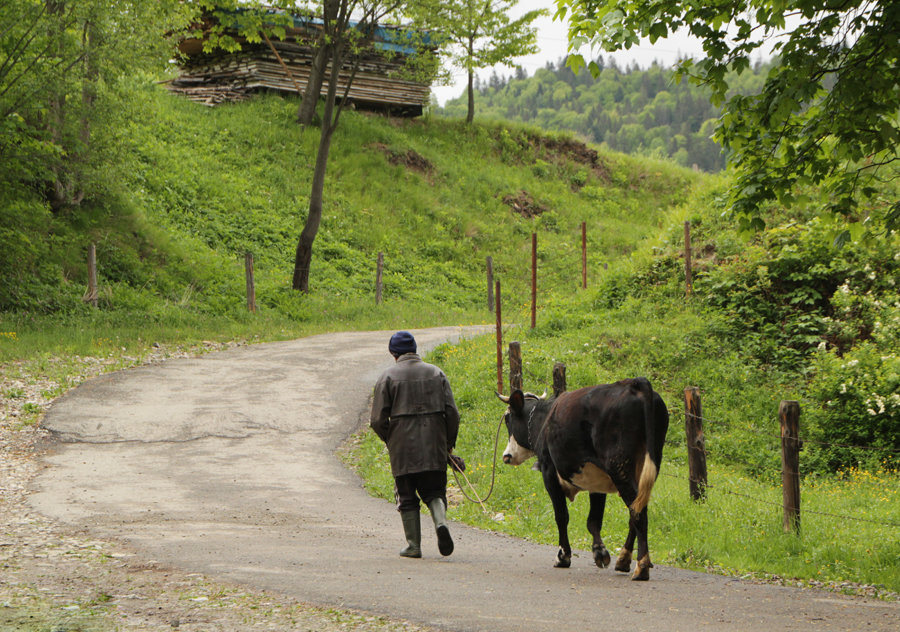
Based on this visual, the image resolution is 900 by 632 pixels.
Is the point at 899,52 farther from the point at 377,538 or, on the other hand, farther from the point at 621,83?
the point at 621,83

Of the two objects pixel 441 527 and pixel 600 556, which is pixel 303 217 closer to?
pixel 441 527

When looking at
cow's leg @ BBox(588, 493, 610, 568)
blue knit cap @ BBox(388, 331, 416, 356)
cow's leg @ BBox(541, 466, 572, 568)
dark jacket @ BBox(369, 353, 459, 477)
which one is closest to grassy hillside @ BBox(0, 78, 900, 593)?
cow's leg @ BBox(588, 493, 610, 568)

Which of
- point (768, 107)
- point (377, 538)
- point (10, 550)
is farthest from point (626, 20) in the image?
point (10, 550)

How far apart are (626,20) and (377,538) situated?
18.3 ft

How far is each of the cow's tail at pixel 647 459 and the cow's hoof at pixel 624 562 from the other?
0.45 meters

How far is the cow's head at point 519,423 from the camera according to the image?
8.69m

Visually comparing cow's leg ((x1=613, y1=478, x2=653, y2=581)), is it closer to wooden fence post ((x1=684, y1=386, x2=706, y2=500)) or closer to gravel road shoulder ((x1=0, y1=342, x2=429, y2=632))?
gravel road shoulder ((x1=0, y1=342, x2=429, y2=632))

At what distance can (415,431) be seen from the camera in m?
7.75

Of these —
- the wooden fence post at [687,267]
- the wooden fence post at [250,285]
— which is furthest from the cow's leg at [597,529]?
the wooden fence post at [250,285]

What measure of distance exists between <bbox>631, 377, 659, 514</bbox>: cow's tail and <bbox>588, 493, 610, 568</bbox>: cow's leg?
64 centimetres

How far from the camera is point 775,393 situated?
14828 millimetres

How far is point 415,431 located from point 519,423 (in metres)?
1.47

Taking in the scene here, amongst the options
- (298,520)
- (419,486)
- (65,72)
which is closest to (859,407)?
(419,486)

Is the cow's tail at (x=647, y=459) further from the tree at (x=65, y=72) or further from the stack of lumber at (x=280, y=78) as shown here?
the stack of lumber at (x=280, y=78)
